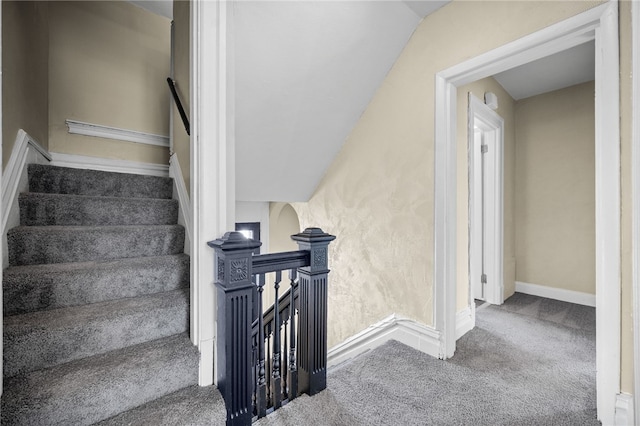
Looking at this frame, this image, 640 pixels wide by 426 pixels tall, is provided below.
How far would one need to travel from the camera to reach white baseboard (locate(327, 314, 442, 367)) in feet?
6.72

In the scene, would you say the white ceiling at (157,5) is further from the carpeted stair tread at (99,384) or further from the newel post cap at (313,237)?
the carpeted stair tread at (99,384)

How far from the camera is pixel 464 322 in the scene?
7.87 ft

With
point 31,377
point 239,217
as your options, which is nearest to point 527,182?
point 239,217

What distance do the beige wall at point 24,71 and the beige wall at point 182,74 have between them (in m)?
0.89

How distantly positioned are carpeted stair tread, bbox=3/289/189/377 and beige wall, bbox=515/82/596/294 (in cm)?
377

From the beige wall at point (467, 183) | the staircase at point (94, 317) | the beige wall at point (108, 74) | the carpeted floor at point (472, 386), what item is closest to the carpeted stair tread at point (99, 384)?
the staircase at point (94, 317)

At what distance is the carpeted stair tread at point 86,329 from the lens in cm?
121

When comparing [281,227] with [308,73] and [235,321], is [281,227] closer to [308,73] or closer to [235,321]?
[308,73]

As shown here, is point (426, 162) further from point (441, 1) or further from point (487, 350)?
point (487, 350)

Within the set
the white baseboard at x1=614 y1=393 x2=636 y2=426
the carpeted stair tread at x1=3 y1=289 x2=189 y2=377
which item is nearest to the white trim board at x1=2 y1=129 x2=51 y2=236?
the carpeted stair tread at x1=3 y1=289 x2=189 y2=377

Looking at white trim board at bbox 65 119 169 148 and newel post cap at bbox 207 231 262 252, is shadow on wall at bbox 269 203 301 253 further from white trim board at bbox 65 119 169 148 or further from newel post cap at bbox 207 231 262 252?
newel post cap at bbox 207 231 262 252

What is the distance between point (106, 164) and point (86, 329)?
212cm

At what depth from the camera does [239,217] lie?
4254 mm

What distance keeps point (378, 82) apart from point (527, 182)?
2380mm
